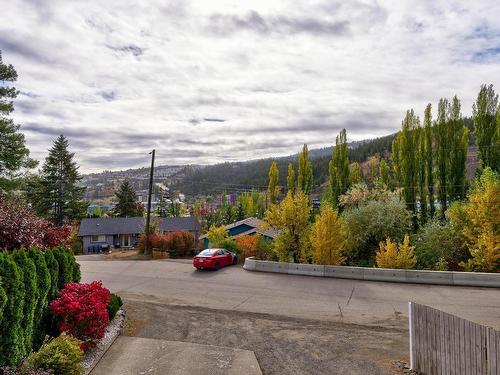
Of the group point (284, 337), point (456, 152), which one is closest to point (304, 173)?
point (456, 152)

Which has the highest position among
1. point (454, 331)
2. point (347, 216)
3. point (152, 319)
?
point (347, 216)

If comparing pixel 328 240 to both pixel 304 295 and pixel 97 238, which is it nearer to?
pixel 304 295

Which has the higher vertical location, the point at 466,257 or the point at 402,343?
the point at 466,257

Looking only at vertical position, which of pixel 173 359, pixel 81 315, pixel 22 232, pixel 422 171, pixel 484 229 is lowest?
pixel 173 359

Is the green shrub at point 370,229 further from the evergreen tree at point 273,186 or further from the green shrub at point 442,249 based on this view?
the evergreen tree at point 273,186

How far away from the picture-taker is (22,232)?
10445 millimetres

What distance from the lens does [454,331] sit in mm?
7773

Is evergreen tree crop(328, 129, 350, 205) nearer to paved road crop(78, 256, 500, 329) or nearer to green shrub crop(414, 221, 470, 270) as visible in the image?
green shrub crop(414, 221, 470, 270)

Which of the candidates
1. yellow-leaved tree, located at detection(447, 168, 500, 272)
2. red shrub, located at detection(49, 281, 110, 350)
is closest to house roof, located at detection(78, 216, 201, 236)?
yellow-leaved tree, located at detection(447, 168, 500, 272)

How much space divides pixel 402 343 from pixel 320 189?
6614 inches

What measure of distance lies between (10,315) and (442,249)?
2124cm

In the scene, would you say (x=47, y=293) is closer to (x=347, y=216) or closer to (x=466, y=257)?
(x=347, y=216)

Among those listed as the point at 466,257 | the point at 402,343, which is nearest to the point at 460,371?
the point at 402,343

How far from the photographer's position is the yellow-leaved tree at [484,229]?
19734 mm
